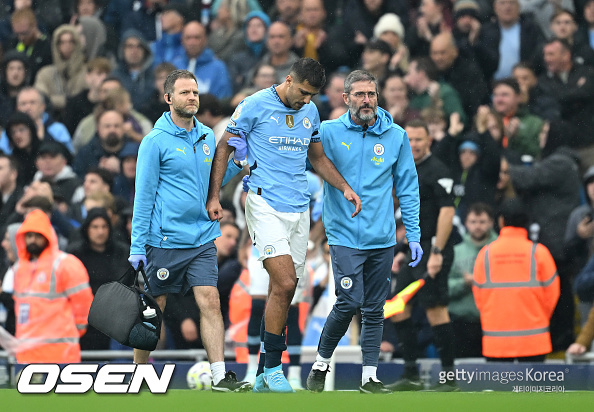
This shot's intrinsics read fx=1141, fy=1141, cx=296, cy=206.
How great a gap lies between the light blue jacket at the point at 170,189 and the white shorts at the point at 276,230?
0.38 m

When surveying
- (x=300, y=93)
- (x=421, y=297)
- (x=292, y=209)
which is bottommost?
(x=421, y=297)

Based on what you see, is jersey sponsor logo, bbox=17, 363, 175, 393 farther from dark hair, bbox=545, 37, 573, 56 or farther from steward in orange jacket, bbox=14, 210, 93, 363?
dark hair, bbox=545, 37, 573, 56

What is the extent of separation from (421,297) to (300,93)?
3.25 meters

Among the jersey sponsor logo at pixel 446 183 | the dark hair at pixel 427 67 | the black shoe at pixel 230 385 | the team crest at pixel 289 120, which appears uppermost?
the dark hair at pixel 427 67

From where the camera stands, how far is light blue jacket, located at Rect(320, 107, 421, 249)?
851 centimetres

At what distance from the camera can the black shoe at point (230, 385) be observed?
314 inches

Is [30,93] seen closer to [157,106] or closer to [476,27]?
[157,106]

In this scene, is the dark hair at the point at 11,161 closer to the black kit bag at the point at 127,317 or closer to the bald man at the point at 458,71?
Result: the bald man at the point at 458,71

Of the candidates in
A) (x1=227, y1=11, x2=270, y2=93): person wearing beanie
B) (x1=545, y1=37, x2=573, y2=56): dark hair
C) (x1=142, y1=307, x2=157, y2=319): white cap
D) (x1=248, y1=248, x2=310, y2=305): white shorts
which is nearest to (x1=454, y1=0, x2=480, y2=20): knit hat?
(x1=545, y1=37, x2=573, y2=56): dark hair

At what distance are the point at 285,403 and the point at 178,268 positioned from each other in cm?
172

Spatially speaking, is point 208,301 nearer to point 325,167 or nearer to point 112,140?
point 325,167

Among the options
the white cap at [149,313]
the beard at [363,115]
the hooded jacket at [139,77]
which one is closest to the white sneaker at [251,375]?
the white cap at [149,313]

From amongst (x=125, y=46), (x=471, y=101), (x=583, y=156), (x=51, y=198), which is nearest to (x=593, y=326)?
(x=583, y=156)

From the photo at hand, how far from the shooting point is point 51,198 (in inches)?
511
